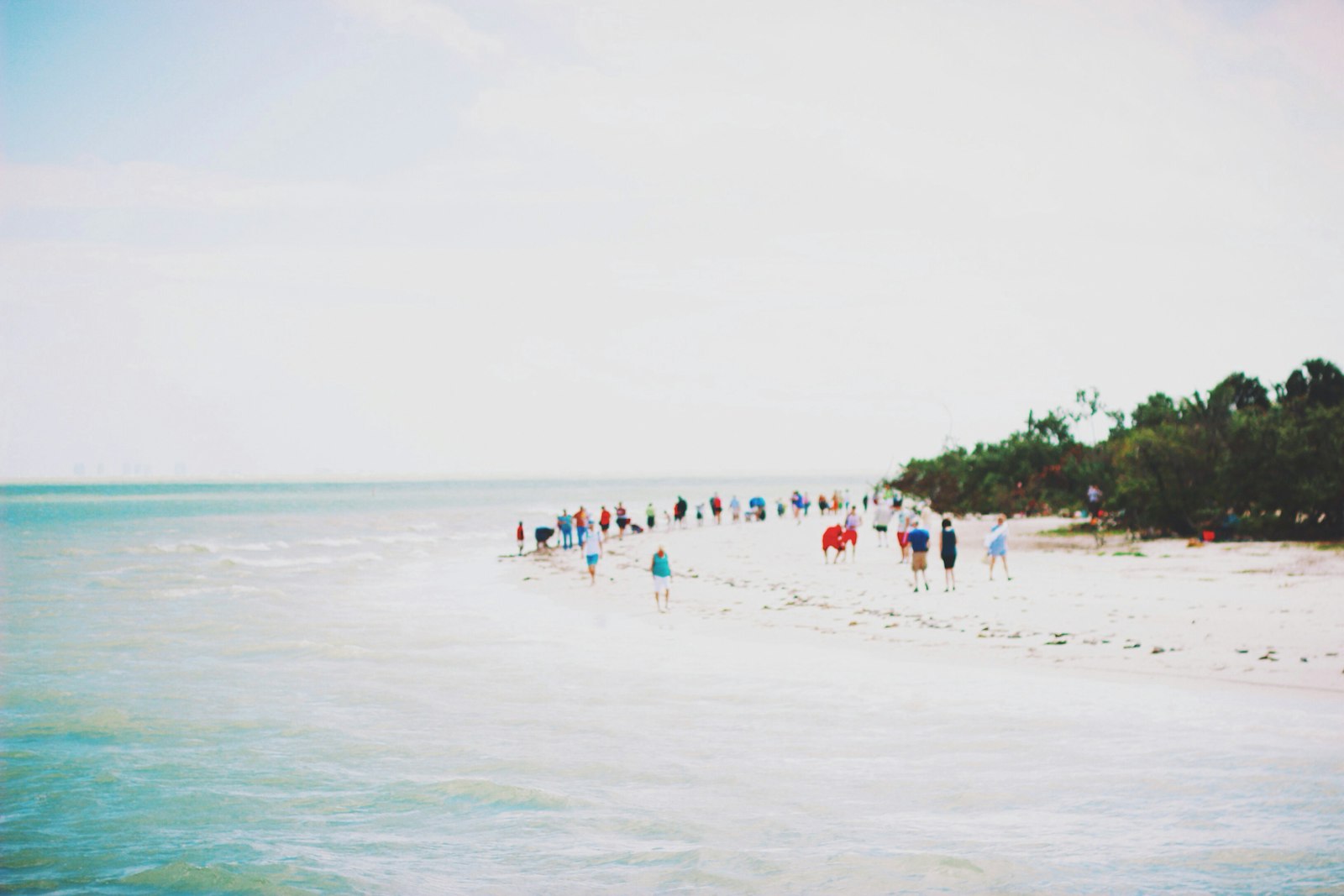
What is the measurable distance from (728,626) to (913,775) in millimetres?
9282

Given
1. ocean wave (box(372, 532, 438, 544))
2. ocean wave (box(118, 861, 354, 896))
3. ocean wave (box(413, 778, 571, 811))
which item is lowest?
ocean wave (box(372, 532, 438, 544))

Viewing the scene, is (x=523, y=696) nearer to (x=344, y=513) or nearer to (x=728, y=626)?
(x=728, y=626)

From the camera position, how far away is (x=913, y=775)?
30.8 ft

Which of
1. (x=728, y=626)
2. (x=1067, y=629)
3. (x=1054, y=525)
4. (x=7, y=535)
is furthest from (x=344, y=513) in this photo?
(x=1067, y=629)

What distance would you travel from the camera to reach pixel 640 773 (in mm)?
9859

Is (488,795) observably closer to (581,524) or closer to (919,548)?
(919,548)

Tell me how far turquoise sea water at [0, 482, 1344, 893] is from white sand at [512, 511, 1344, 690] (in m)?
1.18

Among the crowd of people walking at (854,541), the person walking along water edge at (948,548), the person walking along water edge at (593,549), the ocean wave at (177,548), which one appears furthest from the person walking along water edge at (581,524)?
the person walking along water edge at (948,548)

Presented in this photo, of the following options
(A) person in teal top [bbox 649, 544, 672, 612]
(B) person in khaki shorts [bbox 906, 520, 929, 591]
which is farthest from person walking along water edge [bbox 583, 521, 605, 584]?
(B) person in khaki shorts [bbox 906, 520, 929, 591]

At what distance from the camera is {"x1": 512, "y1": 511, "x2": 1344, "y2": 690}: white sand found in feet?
44.7

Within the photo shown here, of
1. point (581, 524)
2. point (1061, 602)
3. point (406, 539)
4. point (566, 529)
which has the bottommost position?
point (406, 539)

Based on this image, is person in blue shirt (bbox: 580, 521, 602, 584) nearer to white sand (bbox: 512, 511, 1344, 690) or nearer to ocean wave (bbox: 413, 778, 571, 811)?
white sand (bbox: 512, 511, 1344, 690)

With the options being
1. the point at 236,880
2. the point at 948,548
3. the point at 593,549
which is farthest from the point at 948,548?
the point at 236,880

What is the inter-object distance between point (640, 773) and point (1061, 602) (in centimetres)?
1194
